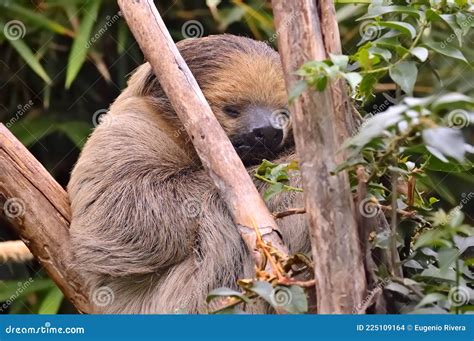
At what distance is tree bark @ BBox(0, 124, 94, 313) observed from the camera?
327 centimetres

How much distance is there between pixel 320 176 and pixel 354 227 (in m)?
0.19

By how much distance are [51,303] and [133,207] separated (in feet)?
6.46

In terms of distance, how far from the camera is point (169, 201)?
328 cm

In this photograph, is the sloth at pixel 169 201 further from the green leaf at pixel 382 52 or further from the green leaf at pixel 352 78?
the green leaf at pixel 352 78

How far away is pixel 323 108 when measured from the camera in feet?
8.09

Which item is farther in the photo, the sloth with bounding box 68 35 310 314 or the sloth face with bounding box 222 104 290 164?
the sloth face with bounding box 222 104 290 164

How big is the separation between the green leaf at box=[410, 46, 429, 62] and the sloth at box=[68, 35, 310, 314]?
0.87 m

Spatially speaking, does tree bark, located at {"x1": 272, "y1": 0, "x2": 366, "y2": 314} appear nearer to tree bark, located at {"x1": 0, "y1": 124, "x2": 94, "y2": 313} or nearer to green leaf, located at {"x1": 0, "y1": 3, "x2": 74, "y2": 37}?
tree bark, located at {"x1": 0, "y1": 124, "x2": 94, "y2": 313}

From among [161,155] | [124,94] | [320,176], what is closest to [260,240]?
[320,176]

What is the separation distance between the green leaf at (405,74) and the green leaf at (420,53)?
0.16 ft

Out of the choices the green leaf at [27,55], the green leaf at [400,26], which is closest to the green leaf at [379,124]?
the green leaf at [400,26]

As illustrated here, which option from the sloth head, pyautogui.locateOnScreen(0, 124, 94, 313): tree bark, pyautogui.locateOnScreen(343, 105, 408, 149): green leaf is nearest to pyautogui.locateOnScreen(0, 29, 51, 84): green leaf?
the sloth head

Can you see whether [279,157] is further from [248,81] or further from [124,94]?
[124,94]

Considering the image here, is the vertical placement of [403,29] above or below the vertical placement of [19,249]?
above
